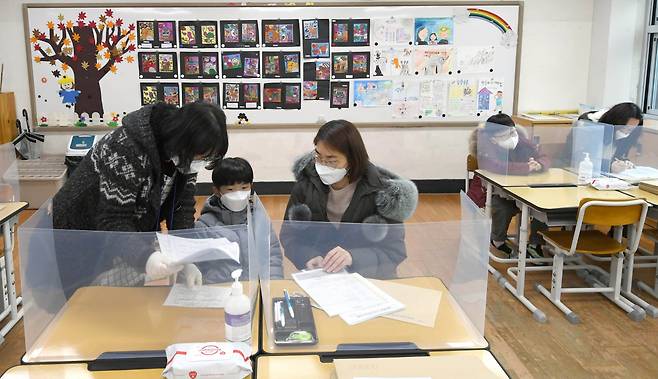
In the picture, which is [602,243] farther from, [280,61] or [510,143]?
[280,61]

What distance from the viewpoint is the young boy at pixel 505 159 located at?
3.97 metres

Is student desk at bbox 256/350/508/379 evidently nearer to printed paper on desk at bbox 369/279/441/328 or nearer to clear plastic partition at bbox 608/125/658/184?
printed paper on desk at bbox 369/279/441/328

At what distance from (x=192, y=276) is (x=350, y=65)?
436cm

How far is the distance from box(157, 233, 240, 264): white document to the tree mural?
4.45m

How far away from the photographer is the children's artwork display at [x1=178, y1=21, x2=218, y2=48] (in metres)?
5.58

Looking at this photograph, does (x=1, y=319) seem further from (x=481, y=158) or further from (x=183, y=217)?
(x=481, y=158)

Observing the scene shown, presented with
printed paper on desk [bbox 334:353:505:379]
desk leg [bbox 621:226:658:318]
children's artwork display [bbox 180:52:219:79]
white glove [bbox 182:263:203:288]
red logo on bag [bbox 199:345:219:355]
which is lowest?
desk leg [bbox 621:226:658:318]

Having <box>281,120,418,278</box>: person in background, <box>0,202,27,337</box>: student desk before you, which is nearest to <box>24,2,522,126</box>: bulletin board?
<box>0,202,27,337</box>: student desk

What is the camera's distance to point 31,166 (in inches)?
215

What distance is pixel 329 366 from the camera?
4.91 ft

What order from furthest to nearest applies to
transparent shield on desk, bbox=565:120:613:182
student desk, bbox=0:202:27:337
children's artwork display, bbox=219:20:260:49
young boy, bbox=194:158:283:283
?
children's artwork display, bbox=219:20:260:49 < transparent shield on desk, bbox=565:120:613:182 < student desk, bbox=0:202:27:337 < young boy, bbox=194:158:283:283

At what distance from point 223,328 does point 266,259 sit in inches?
10.0

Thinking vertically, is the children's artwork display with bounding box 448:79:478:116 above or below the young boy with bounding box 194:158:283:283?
above

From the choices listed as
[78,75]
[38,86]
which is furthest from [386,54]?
[38,86]
